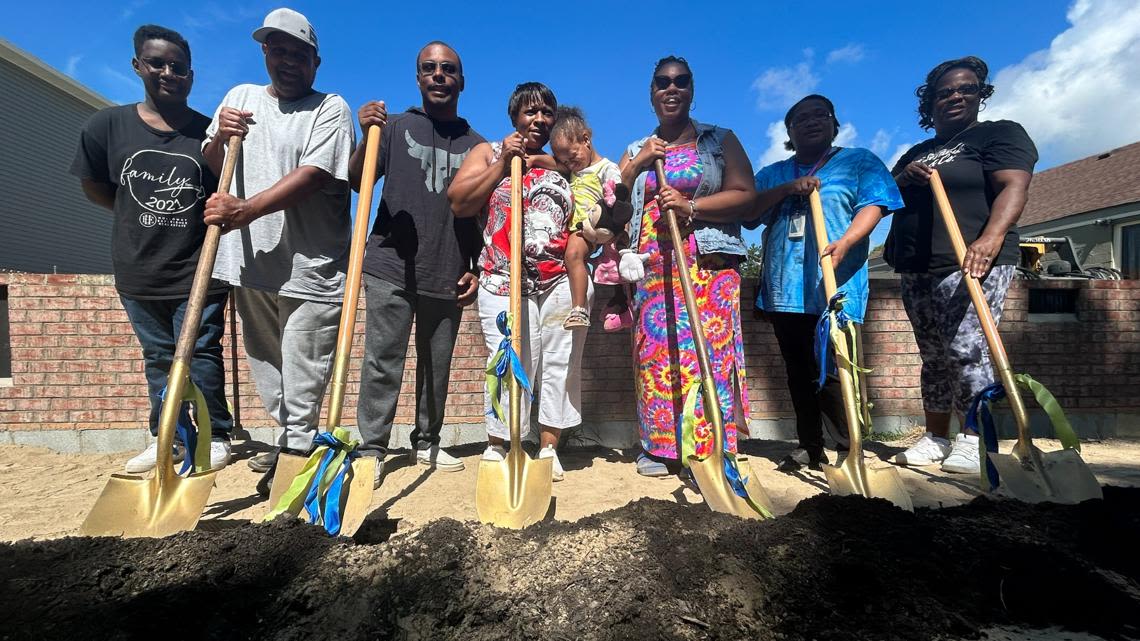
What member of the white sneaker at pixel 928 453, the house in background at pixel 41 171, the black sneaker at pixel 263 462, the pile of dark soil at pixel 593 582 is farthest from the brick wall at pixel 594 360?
the house in background at pixel 41 171

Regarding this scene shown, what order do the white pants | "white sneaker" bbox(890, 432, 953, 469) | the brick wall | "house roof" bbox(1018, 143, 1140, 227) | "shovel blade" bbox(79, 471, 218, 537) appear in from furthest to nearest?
"house roof" bbox(1018, 143, 1140, 227)
the brick wall
"white sneaker" bbox(890, 432, 953, 469)
the white pants
"shovel blade" bbox(79, 471, 218, 537)

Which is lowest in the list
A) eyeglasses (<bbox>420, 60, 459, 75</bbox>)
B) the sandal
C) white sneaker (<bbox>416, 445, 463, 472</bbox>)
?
white sneaker (<bbox>416, 445, 463, 472</bbox>)

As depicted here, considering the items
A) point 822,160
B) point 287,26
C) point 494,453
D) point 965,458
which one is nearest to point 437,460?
point 494,453

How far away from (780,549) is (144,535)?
6.73 feet

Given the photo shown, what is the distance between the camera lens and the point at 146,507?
1745 millimetres

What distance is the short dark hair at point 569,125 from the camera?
109 inches

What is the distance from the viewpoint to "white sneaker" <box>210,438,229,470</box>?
276 centimetres

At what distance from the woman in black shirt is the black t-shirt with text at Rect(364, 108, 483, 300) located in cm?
265

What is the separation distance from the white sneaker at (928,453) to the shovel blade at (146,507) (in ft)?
12.1

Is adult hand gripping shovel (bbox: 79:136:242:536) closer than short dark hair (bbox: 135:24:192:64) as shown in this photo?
Yes

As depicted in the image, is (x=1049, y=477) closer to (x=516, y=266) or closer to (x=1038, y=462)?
(x=1038, y=462)

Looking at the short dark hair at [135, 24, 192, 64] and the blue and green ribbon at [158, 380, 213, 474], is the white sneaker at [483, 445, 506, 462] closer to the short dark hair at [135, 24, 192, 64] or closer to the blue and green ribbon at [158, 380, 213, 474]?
the blue and green ribbon at [158, 380, 213, 474]

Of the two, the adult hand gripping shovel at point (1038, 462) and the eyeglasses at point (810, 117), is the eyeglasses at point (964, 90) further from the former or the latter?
the adult hand gripping shovel at point (1038, 462)

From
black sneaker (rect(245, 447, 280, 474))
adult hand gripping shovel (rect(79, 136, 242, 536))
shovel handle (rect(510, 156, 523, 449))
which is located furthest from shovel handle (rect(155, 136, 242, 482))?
shovel handle (rect(510, 156, 523, 449))
